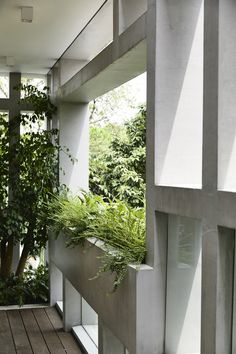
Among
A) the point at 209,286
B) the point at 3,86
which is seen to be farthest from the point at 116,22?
the point at 3,86

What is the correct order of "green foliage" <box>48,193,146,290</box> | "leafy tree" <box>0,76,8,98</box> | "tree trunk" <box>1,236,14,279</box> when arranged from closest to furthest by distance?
"green foliage" <box>48,193,146,290</box>
"tree trunk" <box>1,236,14,279</box>
"leafy tree" <box>0,76,8,98</box>

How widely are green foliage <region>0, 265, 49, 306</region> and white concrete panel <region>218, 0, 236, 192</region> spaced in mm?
5456

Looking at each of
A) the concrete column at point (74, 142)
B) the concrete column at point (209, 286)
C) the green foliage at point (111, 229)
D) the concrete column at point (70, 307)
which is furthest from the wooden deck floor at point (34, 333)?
the concrete column at point (209, 286)

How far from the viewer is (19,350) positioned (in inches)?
240

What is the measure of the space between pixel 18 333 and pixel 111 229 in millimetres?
2983

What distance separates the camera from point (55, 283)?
7.93m

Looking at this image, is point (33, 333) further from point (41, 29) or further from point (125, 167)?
point (125, 167)

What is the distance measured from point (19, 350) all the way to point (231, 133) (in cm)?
415

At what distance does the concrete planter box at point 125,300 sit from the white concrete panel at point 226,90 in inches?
40.7

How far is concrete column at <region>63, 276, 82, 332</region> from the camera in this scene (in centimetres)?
673

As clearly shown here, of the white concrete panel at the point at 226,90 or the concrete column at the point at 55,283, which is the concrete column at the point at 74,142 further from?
the white concrete panel at the point at 226,90

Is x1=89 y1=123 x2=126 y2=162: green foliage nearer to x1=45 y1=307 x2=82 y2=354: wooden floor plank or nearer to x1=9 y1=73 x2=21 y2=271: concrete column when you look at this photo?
x1=9 y1=73 x2=21 y2=271: concrete column

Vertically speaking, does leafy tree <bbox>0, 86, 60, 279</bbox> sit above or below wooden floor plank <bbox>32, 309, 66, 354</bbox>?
above

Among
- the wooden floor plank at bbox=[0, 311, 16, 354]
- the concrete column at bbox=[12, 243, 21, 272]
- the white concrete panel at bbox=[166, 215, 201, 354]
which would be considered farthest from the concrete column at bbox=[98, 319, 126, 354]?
the concrete column at bbox=[12, 243, 21, 272]
